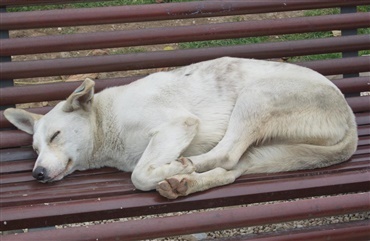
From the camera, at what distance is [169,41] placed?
15.6ft

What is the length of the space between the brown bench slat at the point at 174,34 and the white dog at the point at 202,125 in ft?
1.08

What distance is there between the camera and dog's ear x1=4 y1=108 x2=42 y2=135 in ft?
14.5

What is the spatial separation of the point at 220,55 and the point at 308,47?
58 cm

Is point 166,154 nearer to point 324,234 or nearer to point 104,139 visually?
point 104,139

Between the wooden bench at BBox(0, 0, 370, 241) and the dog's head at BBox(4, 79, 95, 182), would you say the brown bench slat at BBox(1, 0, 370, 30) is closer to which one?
the wooden bench at BBox(0, 0, 370, 241)

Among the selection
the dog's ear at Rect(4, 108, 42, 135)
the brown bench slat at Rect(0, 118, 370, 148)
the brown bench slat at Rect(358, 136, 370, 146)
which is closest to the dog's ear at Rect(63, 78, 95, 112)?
the dog's ear at Rect(4, 108, 42, 135)

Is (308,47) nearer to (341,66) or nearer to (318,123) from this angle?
(341,66)

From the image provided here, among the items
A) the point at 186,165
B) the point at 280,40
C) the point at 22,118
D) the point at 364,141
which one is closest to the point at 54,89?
the point at 22,118

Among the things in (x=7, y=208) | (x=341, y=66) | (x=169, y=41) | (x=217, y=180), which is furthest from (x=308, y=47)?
(x=7, y=208)

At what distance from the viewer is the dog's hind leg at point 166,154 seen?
12.4 ft

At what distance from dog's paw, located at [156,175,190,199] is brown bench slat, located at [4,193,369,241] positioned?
14 centimetres

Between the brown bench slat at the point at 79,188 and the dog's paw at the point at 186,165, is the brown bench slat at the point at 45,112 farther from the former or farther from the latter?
the dog's paw at the point at 186,165

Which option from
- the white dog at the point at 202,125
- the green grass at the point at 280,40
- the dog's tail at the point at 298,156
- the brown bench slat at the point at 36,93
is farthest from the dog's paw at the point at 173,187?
the green grass at the point at 280,40

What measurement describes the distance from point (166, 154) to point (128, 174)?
1.08ft
